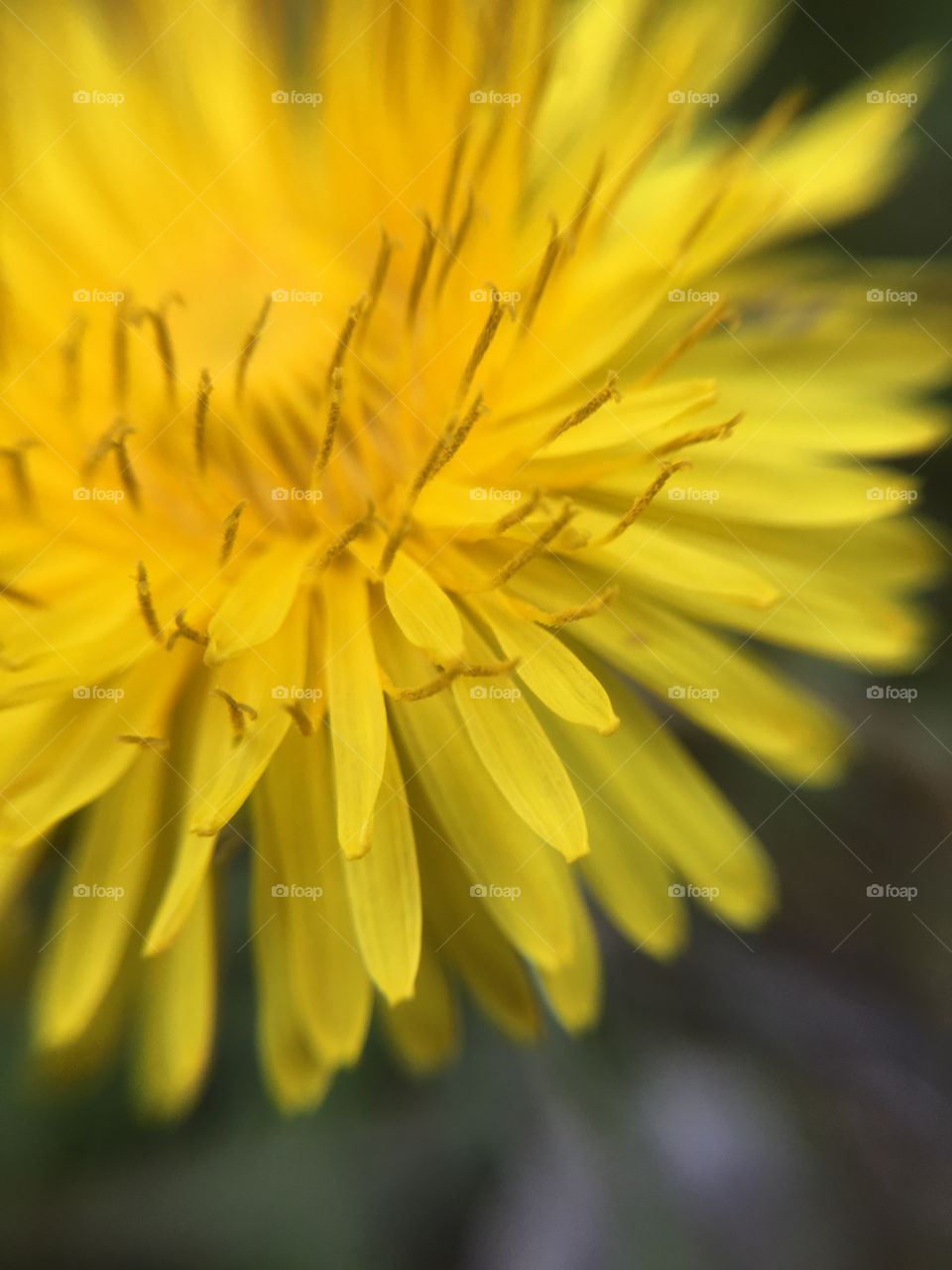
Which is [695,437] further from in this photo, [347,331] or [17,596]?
[17,596]

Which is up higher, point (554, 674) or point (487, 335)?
point (487, 335)

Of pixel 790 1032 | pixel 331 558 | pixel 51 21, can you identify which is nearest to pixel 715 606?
pixel 331 558

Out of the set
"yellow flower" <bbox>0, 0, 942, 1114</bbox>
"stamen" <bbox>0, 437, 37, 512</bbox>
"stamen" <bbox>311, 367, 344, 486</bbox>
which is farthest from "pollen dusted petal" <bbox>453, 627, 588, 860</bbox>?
"stamen" <bbox>0, 437, 37, 512</bbox>

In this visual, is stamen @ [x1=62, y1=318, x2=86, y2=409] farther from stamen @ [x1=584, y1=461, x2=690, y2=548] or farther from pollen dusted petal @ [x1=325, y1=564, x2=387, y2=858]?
stamen @ [x1=584, y1=461, x2=690, y2=548]

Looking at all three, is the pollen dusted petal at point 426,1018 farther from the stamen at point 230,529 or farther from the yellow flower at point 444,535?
the stamen at point 230,529

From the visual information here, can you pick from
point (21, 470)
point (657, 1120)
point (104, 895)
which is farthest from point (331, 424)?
point (657, 1120)
